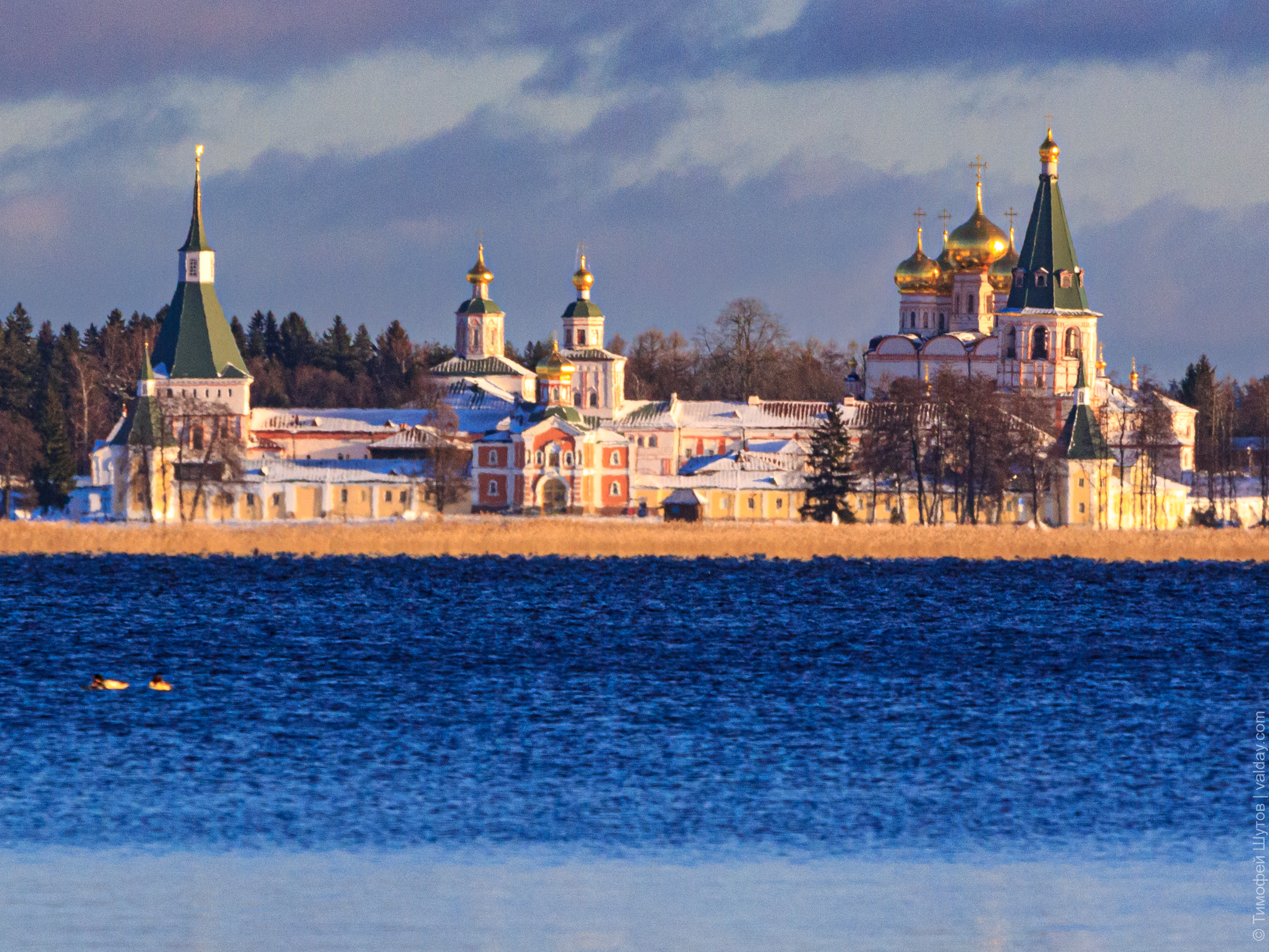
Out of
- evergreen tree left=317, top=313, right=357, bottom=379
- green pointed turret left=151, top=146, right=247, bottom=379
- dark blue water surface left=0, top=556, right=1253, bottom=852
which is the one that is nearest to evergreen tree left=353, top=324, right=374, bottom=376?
evergreen tree left=317, top=313, right=357, bottom=379

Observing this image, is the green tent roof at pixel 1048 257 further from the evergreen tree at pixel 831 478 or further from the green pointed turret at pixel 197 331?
the green pointed turret at pixel 197 331

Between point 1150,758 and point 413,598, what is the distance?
2101 cm

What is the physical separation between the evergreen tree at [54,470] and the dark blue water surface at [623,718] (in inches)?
1405

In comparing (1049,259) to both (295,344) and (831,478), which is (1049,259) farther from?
(295,344)

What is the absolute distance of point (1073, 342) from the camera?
88.4 m

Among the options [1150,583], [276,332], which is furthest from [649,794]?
[276,332]

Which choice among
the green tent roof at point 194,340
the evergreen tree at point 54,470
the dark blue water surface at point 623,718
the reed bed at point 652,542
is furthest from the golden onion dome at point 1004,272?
the dark blue water surface at point 623,718

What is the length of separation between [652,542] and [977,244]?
4586 cm

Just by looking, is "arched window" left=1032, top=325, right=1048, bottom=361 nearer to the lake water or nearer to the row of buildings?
the row of buildings

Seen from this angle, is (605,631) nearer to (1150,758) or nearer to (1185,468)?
(1150,758)

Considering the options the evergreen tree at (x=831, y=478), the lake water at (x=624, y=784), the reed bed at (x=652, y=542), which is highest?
the evergreen tree at (x=831, y=478)

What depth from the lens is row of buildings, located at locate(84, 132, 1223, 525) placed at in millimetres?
72625

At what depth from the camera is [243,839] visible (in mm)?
14969

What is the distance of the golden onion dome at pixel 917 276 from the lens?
310 feet
